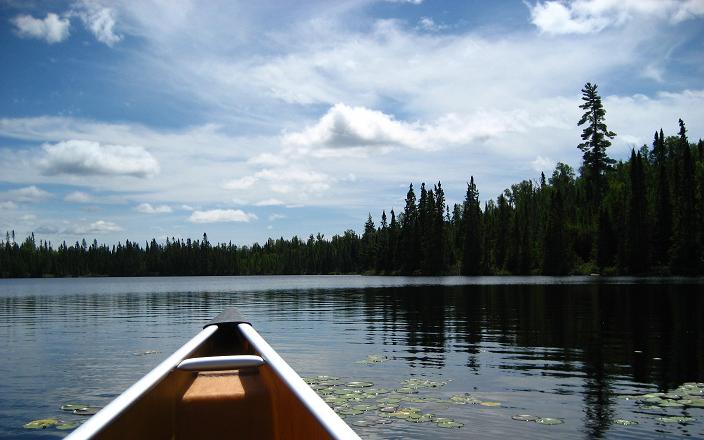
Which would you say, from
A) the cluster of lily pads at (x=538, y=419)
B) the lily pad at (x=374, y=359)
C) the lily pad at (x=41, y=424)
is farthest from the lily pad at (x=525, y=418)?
the lily pad at (x=41, y=424)

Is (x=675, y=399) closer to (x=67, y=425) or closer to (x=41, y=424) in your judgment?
(x=67, y=425)

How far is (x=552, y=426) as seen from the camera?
11102 millimetres

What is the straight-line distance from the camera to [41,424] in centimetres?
1203

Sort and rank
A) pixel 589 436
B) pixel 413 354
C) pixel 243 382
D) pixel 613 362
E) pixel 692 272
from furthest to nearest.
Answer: pixel 692 272, pixel 413 354, pixel 613 362, pixel 589 436, pixel 243 382

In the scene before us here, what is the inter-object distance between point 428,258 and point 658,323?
396 feet

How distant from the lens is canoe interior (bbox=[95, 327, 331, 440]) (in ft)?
18.7

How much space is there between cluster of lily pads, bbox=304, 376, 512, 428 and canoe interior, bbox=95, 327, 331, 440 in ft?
15.7

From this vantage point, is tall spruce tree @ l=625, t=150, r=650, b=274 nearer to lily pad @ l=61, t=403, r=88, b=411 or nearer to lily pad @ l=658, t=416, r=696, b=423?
lily pad @ l=658, t=416, r=696, b=423

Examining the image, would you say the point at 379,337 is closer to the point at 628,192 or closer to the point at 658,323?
the point at 658,323

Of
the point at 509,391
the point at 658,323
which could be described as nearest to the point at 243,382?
the point at 509,391

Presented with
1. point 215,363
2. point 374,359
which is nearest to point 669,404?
point 374,359

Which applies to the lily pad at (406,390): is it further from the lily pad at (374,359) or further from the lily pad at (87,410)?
the lily pad at (87,410)

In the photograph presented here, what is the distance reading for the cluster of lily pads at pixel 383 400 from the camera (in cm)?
1170

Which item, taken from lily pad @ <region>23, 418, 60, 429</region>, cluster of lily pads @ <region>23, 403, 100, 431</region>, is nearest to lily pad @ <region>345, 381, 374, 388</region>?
cluster of lily pads @ <region>23, 403, 100, 431</region>
